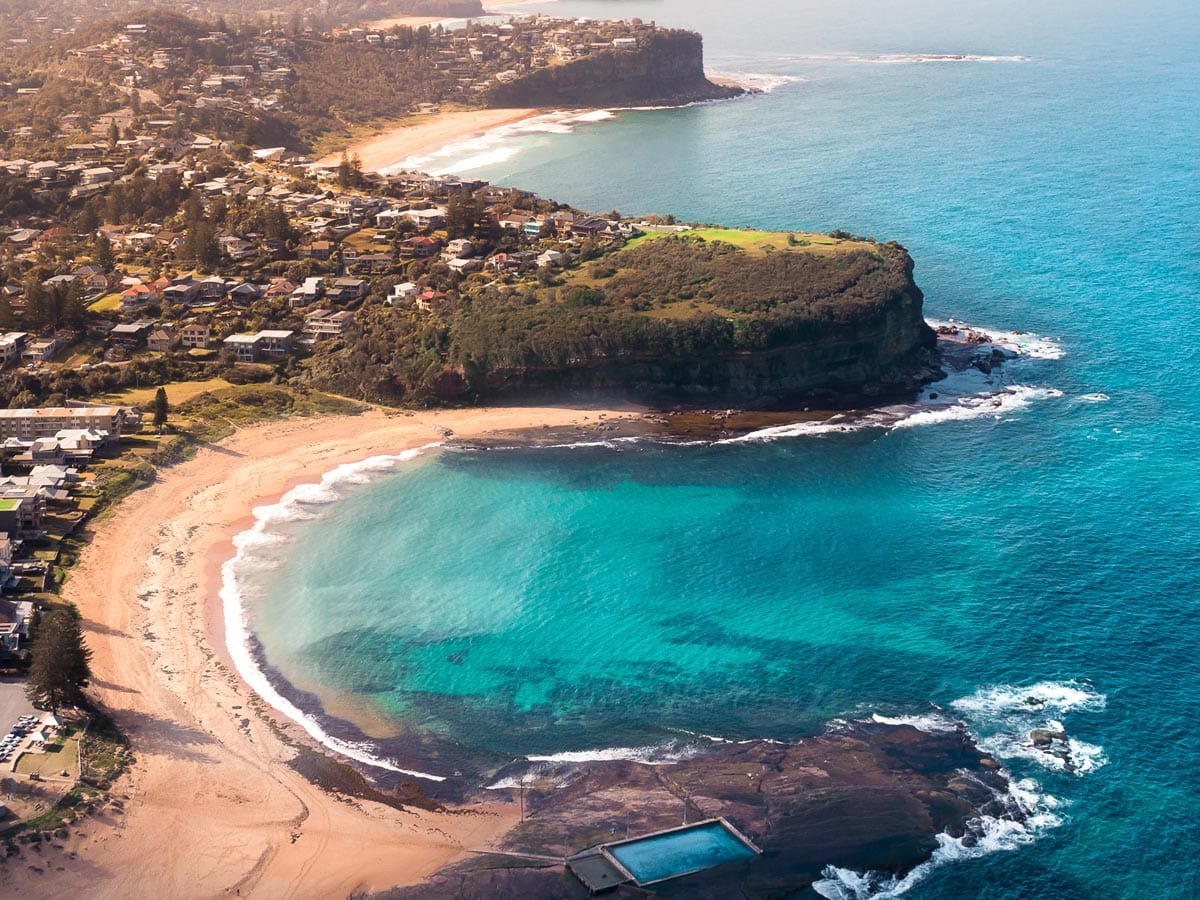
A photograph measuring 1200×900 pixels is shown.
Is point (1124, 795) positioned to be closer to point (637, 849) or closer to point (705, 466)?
point (637, 849)

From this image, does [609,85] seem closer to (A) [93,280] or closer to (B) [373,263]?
(B) [373,263]

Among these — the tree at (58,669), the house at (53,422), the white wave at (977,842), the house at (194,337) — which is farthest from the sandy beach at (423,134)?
the white wave at (977,842)

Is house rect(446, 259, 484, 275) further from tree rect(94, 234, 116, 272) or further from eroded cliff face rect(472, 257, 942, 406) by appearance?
tree rect(94, 234, 116, 272)

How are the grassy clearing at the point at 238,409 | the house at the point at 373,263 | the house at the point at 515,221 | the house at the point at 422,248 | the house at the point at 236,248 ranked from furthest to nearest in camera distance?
the house at the point at 515,221
the house at the point at 422,248
the house at the point at 236,248
the house at the point at 373,263
the grassy clearing at the point at 238,409

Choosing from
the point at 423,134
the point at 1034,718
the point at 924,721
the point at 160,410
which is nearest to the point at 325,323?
the point at 160,410

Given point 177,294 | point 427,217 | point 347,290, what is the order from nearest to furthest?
1. point 177,294
2. point 347,290
3. point 427,217

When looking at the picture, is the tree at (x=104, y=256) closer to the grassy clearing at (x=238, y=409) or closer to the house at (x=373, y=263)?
the house at (x=373, y=263)
